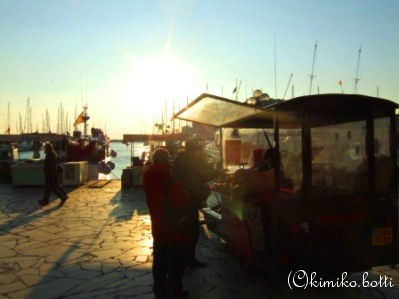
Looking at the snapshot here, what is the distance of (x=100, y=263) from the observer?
7410mm

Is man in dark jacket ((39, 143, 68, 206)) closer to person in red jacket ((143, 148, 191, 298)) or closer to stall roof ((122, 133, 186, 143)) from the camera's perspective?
person in red jacket ((143, 148, 191, 298))

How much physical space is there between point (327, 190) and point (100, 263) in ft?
12.6

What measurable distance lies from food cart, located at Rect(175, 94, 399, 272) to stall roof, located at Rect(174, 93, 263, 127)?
0.17m

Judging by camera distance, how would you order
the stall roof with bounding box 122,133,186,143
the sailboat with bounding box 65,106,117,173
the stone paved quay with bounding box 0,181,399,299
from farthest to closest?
1. the sailboat with bounding box 65,106,117,173
2. the stall roof with bounding box 122,133,186,143
3. the stone paved quay with bounding box 0,181,399,299

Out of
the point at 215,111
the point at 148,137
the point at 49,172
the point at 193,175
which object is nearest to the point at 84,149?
the point at 148,137

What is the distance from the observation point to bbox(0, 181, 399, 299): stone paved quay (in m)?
5.98

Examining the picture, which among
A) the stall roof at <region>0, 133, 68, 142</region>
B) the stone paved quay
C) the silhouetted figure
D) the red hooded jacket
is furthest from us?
the stall roof at <region>0, 133, 68, 142</region>

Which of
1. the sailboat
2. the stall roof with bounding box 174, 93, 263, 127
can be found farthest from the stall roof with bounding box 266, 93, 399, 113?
the sailboat

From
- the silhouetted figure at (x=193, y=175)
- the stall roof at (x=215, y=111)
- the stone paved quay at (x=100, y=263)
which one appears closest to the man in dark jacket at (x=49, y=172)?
the stone paved quay at (x=100, y=263)

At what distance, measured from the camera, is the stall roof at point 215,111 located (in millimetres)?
6409

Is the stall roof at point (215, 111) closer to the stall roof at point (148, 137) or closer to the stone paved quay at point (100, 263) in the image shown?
the stone paved quay at point (100, 263)

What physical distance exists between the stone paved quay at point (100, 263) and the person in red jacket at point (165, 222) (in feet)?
0.95

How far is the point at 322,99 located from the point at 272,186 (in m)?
1.32

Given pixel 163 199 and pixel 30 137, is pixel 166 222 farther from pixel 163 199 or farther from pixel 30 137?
pixel 30 137
